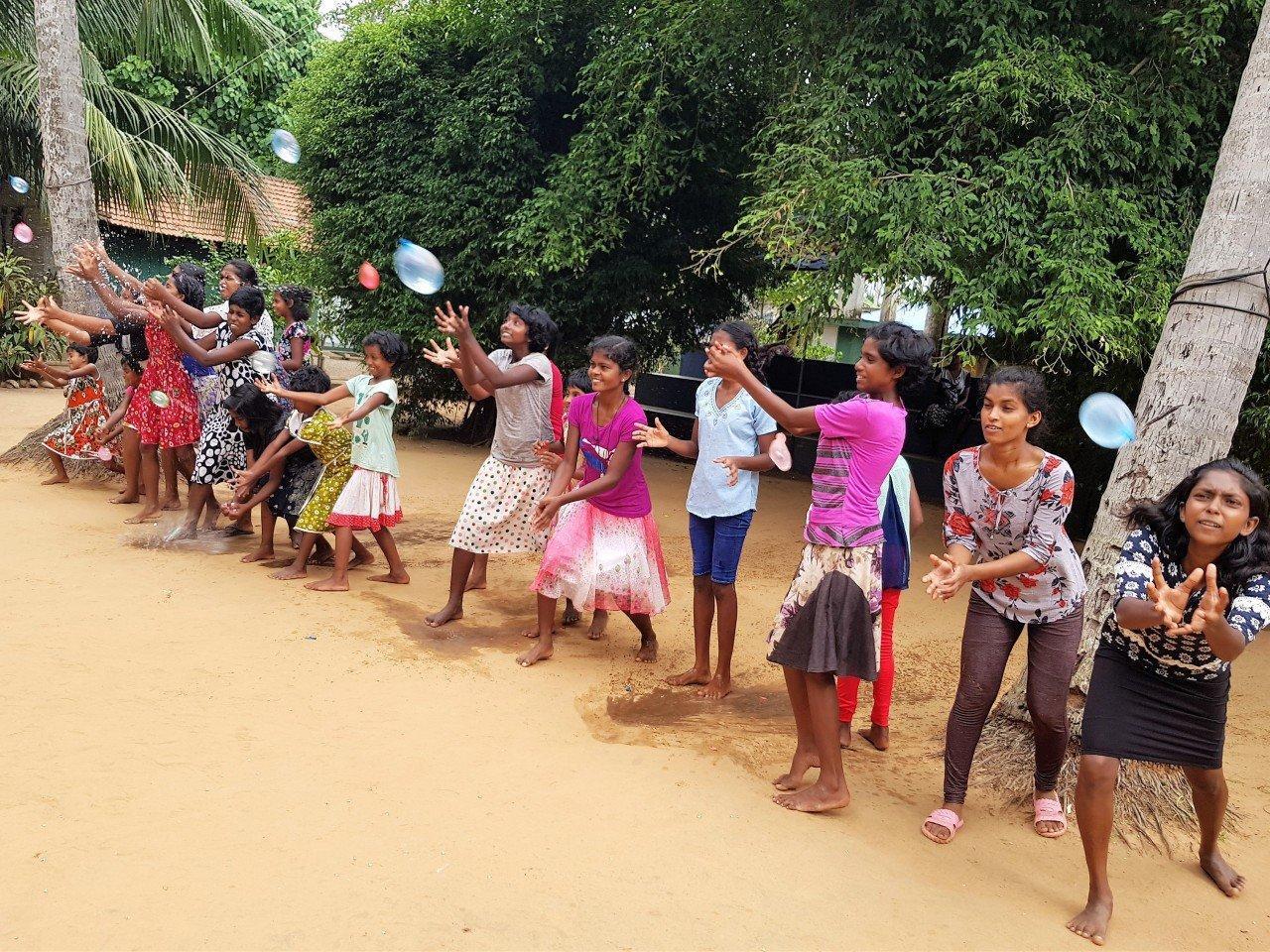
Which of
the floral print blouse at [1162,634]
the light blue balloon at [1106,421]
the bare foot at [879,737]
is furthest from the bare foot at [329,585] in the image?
the floral print blouse at [1162,634]

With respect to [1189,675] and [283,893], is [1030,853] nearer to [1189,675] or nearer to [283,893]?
[1189,675]

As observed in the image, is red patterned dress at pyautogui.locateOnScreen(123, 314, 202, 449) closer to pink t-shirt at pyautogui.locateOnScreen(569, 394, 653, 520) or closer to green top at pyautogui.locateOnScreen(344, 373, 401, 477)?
green top at pyautogui.locateOnScreen(344, 373, 401, 477)

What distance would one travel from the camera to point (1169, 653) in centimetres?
296

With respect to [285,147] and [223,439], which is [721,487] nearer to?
[223,439]

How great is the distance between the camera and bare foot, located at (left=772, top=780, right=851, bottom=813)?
3.54 meters

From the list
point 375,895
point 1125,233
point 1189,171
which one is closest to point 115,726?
point 375,895

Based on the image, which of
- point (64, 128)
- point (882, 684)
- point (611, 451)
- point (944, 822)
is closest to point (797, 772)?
point (944, 822)

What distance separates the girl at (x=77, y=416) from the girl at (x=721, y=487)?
231 inches

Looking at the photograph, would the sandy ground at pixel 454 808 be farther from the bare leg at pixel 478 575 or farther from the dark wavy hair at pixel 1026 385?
the dark wavy hair at pixel 1026 385

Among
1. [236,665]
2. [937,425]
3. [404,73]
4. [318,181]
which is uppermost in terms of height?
[404,73]

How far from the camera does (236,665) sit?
4.50 metres

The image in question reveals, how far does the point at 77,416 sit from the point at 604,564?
19.0 ft

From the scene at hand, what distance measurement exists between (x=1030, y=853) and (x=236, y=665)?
11.2ft

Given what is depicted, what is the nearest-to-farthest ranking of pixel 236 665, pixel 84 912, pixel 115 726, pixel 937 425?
pixel 84 912 < pixel 115 726 < pixel 236 665 < pixel 937 425
